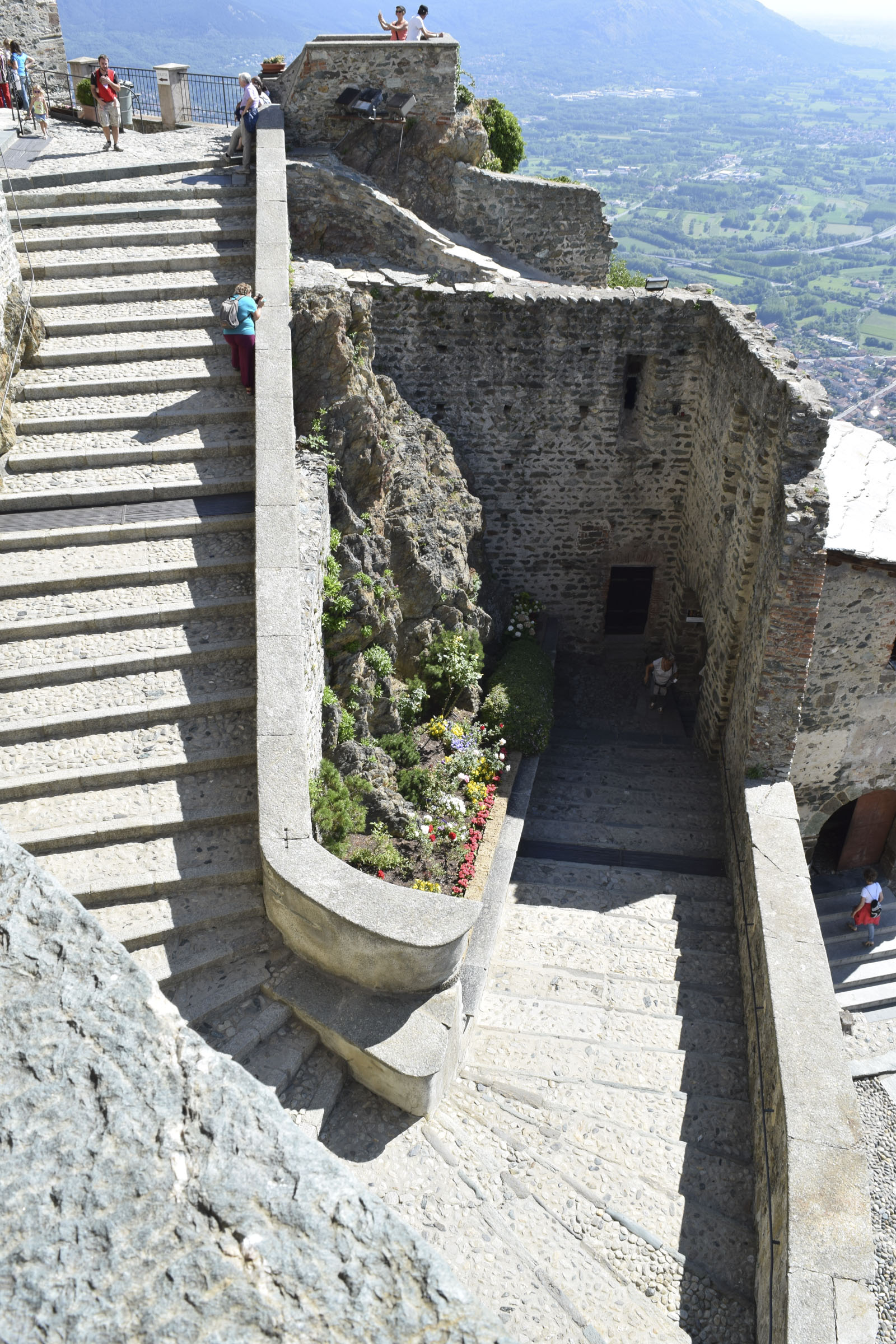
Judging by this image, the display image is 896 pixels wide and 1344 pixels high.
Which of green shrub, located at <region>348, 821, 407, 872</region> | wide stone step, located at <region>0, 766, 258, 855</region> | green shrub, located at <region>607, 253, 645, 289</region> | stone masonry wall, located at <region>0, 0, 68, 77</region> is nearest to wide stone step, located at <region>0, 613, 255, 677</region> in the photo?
wide stone step, located at <region>0, 766, 258, 855</region>

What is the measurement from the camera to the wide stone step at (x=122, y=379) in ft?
31.9

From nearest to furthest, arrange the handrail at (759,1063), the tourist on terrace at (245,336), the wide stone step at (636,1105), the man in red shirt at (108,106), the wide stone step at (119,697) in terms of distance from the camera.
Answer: the handrail at (759,1063), the wide stone step at (119,697), the wide stone step at (636,1105), the tourist on terrace at (245,336), the man in red shirt at (108,106)

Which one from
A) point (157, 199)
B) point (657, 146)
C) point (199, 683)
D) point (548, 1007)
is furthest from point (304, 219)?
point (657, 146)

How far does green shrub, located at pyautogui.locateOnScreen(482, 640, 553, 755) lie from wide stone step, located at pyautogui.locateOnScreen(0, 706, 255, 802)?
5096mm

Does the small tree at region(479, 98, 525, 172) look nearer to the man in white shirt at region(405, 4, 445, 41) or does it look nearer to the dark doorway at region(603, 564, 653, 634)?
the man in white shirt at region(405, 4, 445, 41)

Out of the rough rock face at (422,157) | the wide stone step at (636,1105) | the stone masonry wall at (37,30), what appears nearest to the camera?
the wide stone step at (636,1105)

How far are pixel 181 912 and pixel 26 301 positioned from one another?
6776 millimetres

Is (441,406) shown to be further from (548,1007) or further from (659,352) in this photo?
(548,1007)

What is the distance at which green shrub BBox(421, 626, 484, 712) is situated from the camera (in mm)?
11969

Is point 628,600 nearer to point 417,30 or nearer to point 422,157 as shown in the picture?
point 422,157

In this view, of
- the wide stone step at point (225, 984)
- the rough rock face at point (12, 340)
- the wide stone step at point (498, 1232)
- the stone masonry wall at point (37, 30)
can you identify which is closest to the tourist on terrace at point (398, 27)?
the stone masonry wall at point (37, 30)

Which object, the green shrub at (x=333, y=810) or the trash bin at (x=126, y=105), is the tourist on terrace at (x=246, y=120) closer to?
the trash bin at (x=126, y=105)

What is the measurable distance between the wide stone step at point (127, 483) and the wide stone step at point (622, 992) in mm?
5130

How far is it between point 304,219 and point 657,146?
7778 inches
